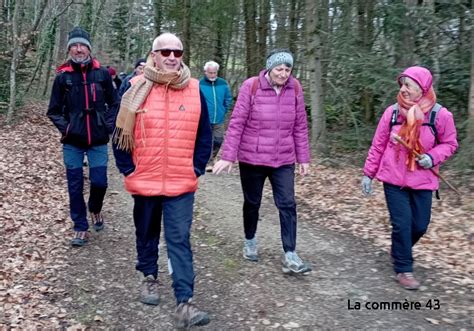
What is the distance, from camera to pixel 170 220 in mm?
4309

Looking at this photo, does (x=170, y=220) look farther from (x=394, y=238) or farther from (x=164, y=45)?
(x=394, y=238)

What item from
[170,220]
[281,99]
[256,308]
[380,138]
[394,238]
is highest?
[281,99]

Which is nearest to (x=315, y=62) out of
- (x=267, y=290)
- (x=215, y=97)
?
(x=215, y=97)

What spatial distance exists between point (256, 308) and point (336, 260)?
160 cm

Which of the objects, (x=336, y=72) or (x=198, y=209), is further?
(x=336, y=72)

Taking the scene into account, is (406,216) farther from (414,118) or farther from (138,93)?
(138,93)

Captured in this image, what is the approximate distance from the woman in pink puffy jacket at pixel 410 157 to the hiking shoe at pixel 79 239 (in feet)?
10.9

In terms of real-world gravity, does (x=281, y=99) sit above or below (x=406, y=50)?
below

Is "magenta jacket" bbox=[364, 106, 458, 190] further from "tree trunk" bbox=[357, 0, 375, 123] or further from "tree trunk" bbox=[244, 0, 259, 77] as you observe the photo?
"tree trunk" bbox=[244, 0, 259, 77]

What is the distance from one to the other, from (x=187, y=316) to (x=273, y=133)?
2.02 metres

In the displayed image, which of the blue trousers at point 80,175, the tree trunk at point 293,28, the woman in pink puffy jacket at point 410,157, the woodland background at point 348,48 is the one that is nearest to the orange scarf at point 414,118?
the woman in pink puffy jacket at point 410,157

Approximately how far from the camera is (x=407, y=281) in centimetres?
511

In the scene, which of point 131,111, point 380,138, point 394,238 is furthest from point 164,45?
point 394,238

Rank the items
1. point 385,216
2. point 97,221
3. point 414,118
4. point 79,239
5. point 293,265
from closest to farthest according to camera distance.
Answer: point 414,118 → point 293,265 → point 79,239 → point 97,221 → point 385,216
